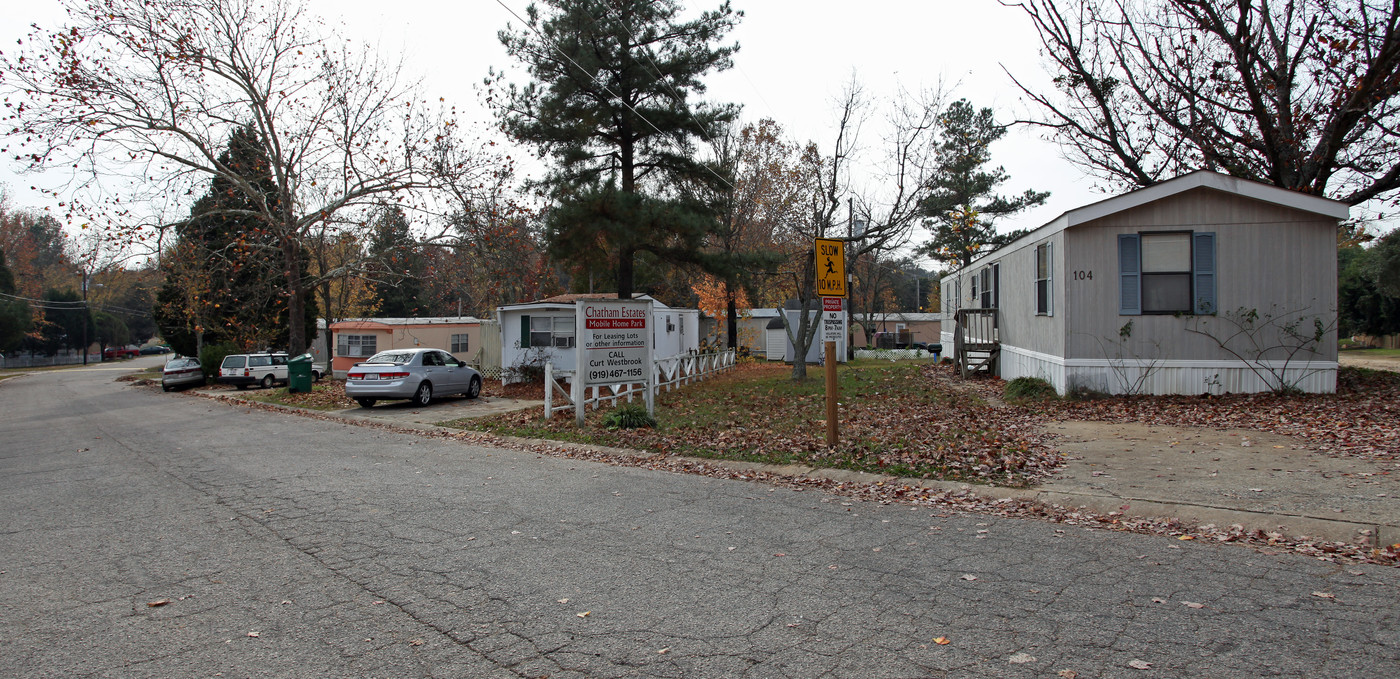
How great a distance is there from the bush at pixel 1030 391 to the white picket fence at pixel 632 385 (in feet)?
23.1

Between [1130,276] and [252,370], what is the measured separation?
93.7 feet

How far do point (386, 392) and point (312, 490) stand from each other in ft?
35.1

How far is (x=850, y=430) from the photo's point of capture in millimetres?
11289

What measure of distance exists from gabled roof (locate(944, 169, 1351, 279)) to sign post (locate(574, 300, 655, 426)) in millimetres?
7967

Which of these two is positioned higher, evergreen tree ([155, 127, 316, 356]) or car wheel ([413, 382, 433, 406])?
evergreen tree ([155, 127, 316, 356])

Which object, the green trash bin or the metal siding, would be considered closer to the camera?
the metal siding

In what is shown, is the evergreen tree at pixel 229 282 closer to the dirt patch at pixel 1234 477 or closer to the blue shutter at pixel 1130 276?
the blue shutter at pixel 1130 276

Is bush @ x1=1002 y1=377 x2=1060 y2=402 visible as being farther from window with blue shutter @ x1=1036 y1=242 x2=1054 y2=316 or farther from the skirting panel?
window with blue shutter @ x1=1036 y1=242 x2=1054 y2=316

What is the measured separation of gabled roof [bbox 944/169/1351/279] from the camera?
12.7 meters

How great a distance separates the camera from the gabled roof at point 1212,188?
41.8 ft

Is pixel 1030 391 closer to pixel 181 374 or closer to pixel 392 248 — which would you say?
pixel 392 248

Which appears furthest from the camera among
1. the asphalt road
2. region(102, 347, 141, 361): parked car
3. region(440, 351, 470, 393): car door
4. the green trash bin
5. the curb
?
region(102, 347, 141, 361): parked car

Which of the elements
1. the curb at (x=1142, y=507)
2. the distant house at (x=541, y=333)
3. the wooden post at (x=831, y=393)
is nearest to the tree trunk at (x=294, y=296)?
the distant house at (x=541, y=333)

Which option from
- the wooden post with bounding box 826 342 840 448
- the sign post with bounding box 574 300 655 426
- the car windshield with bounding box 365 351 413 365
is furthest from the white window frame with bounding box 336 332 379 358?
the wooden post with bounding box 826 342 840 448
